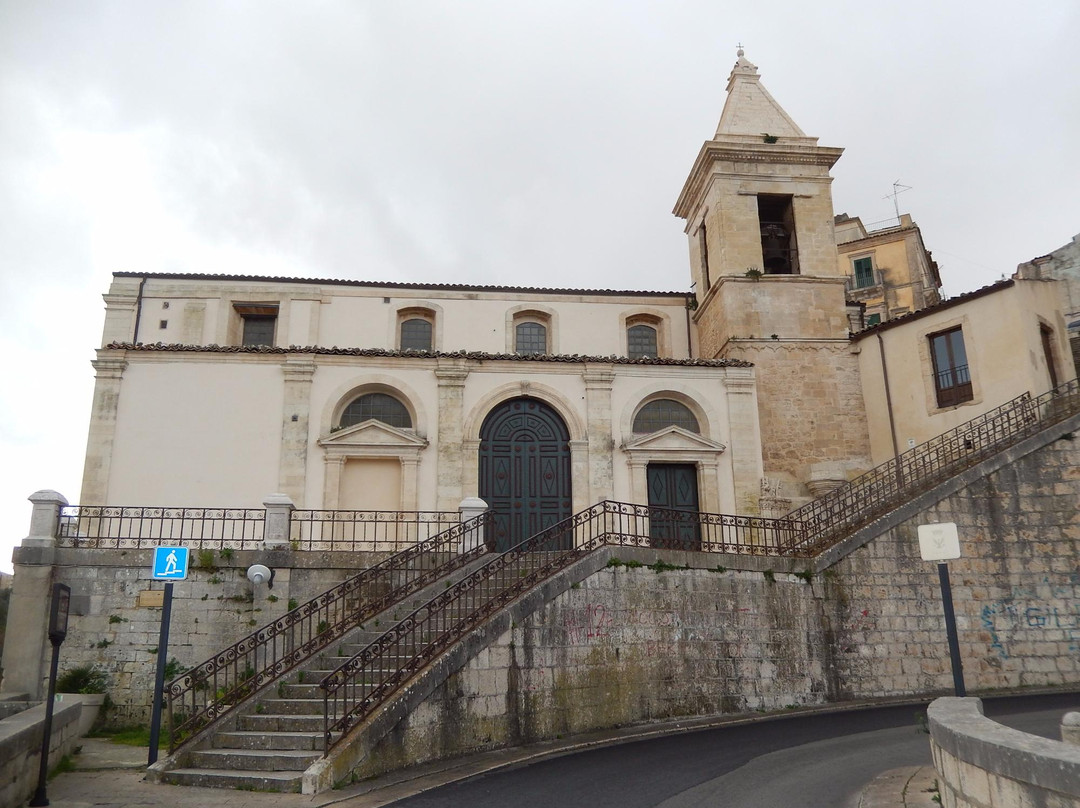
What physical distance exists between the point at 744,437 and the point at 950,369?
545cm

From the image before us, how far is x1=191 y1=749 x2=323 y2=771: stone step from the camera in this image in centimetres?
869

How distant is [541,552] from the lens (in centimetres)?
1286

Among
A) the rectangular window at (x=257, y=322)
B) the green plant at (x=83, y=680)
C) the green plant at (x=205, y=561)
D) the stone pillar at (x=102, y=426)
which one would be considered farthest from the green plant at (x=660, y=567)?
the rectangular window at (x=257, y=322)

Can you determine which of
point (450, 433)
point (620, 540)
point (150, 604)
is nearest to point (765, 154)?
point (450, 433)

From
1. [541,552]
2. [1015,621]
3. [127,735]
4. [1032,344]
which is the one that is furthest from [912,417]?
[127,735]

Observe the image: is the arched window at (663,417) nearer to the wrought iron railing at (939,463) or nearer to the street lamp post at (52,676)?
the wrought iron railing at (939,463)

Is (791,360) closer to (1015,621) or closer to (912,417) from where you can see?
(912,417)

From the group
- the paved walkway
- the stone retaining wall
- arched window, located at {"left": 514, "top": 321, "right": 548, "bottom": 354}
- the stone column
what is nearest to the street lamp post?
the paved walkway

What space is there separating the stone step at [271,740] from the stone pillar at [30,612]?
5.41 meters

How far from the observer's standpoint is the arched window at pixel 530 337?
24.8m

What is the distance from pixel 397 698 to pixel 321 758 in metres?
1.07

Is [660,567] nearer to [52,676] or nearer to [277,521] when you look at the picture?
[277,521]

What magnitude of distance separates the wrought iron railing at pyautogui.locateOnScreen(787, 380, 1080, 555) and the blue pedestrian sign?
10671mm

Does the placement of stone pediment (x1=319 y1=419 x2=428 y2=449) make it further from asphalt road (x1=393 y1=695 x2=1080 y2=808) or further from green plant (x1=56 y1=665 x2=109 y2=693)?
asphalt road (x1=393 y1=695 x2=1080 y2=808)
